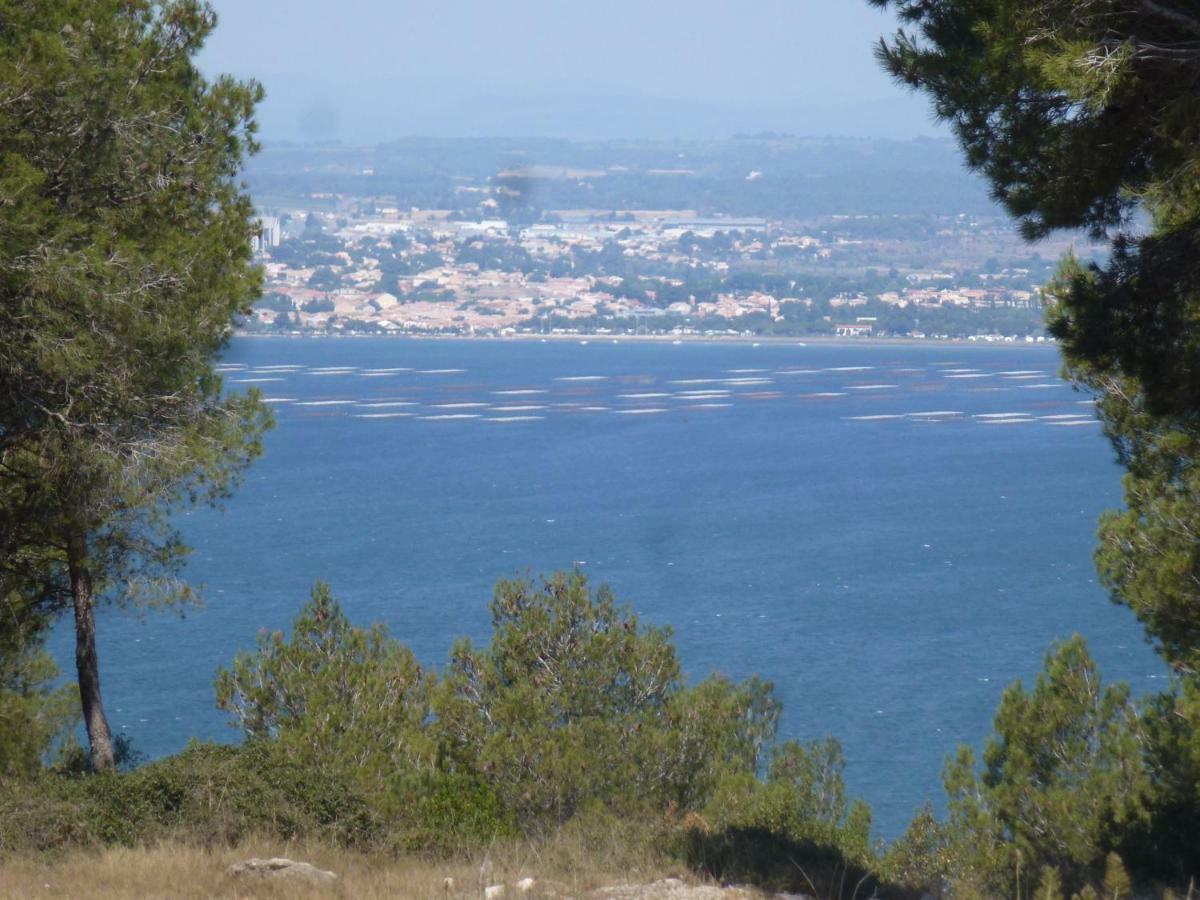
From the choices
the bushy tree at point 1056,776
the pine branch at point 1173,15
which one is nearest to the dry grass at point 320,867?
the bushy tree at point 1056,776

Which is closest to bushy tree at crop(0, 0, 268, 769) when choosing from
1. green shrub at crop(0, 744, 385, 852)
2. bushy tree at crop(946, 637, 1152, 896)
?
green shrub at crop(0, 744, 385, 852)

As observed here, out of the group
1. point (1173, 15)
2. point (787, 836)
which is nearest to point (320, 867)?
point (787, 836)

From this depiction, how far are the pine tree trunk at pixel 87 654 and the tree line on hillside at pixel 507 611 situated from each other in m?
0.02

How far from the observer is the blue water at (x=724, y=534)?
22469 mm

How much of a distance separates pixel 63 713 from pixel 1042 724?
22.4 ft

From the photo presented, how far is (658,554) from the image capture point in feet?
113

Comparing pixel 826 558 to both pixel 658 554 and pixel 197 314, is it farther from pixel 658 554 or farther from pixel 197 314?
pixel 197 314

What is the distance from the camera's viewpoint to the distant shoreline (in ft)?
298

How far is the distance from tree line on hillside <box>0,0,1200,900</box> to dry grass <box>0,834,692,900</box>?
30 cm

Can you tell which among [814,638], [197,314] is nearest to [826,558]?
[814,638]

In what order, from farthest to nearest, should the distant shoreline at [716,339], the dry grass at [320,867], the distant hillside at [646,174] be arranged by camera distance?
the distant hillside at [646,174] < the distant shoreline at [716,339] < the dry grass at [320,867]

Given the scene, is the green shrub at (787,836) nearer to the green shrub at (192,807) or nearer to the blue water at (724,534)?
the green shrub at (192,807)

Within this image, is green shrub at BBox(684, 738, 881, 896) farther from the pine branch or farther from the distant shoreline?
the distant shoreline

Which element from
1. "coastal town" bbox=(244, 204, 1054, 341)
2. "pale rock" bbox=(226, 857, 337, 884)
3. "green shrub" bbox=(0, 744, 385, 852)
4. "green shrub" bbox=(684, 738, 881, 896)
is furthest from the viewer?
"coastal town" bbox=(244, 204, 1054, 341)
